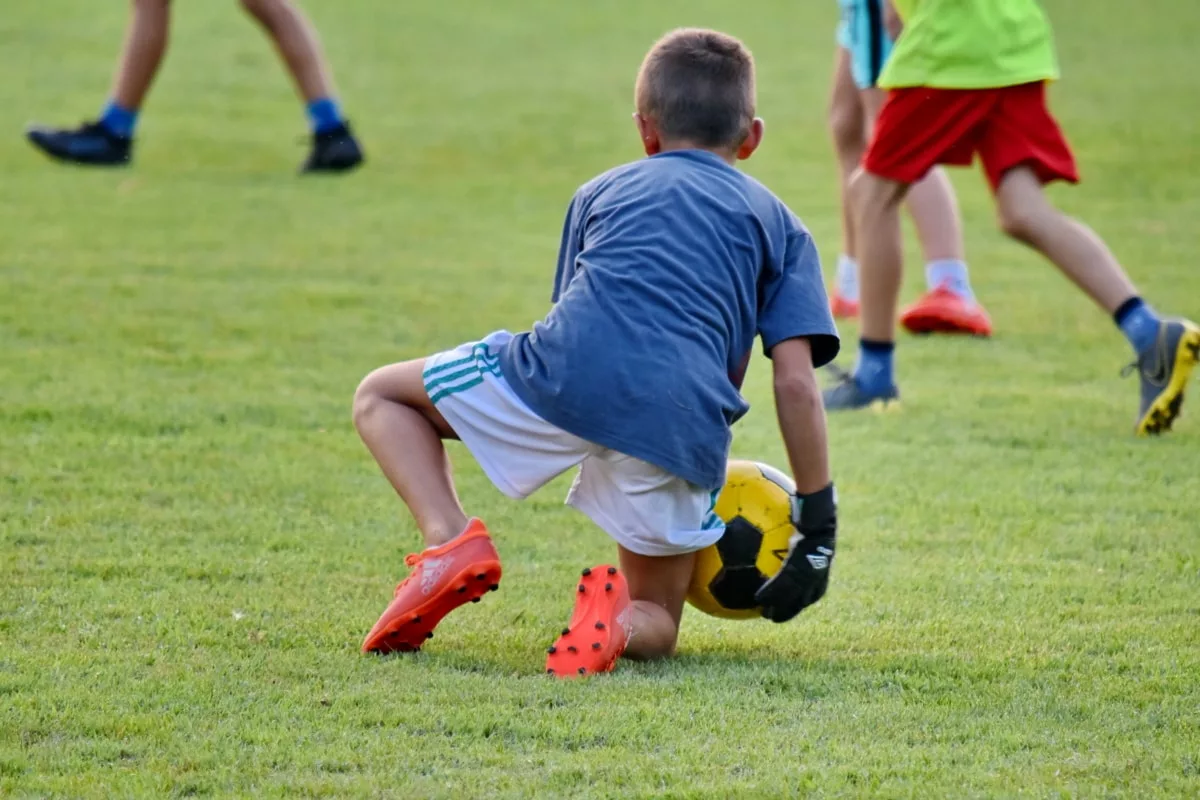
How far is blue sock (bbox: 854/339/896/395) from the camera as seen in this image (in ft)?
18.1

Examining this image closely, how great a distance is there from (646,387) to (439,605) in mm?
537

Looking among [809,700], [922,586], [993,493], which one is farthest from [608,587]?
[993,493]

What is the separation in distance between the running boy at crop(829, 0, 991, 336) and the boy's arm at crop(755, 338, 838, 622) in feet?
10.5

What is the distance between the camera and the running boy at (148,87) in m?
8.43

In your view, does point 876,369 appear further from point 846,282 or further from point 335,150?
point 335,150

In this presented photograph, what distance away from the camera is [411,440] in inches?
132

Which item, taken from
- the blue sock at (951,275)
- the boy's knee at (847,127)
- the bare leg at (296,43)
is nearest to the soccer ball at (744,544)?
the blue sock at (951,275)

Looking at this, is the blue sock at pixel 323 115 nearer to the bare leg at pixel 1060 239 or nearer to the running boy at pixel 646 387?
the bare leg at pixel 1060 239

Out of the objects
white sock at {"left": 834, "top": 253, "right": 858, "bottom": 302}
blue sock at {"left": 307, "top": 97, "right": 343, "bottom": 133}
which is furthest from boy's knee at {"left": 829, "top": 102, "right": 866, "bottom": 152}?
blue sock at {"left": 307, "top": 97, "right": 343, "bottom": 133}

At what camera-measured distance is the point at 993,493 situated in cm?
452

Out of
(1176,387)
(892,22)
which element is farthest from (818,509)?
(892,22)

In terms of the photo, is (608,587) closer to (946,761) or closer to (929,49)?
(946,761)

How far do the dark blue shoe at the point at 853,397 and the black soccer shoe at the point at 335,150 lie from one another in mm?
4121

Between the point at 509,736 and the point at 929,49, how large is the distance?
3.22 meters
